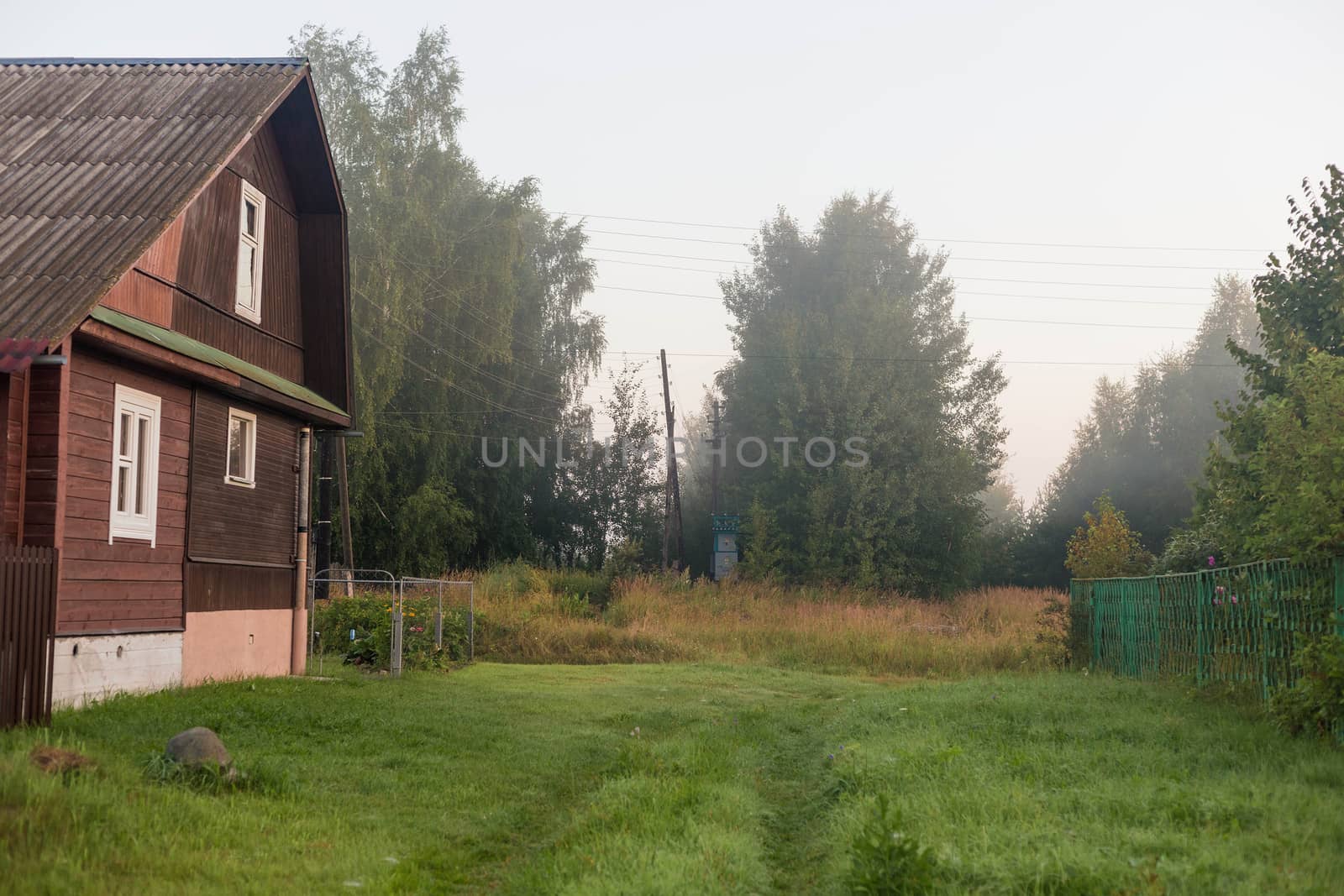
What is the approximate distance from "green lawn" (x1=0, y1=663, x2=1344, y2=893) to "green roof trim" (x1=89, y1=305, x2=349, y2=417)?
3.84 metres

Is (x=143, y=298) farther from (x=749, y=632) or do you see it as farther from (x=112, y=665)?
(x=749, y=632)

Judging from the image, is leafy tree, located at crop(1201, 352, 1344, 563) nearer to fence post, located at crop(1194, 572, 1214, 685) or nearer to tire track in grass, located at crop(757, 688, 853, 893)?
fence post, located at crop(1194, 572, 1214, 685)

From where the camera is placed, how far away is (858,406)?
45094mm

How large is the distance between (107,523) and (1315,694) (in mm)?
11682

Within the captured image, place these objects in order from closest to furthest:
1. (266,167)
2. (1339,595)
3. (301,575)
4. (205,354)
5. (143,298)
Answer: (1339,595) < (143,298) < (205,354) < (266,167) < (301,575)

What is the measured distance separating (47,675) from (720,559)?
126ft

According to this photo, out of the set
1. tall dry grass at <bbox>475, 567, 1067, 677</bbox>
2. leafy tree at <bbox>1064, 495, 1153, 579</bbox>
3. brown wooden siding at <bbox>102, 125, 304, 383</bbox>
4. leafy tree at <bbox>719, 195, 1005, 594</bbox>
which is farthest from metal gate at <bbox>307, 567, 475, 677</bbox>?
leafy tree at <bbox>719, 195, 1005, 594</bbox>

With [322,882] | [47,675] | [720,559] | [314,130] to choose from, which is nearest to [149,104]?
[314,130]

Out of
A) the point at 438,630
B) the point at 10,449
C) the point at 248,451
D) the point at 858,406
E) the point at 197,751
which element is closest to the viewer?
the point at 197,751

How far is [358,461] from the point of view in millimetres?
38812

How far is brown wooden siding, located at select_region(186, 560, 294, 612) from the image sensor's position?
49.3 ft

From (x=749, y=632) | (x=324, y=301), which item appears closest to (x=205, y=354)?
(x=324, y=301)

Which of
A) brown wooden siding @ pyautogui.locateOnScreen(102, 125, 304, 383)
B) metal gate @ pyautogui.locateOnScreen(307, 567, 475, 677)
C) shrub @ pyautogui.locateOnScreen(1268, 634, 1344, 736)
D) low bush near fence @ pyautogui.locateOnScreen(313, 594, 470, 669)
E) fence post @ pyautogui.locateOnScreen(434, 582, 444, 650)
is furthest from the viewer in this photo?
fence post @ pyautogui.locateOnScreen(434, 582, 444, 650)

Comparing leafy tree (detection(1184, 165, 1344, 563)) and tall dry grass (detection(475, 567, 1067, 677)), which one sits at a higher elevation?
leafy tree (detection(1184, 165, 1344, 563))
